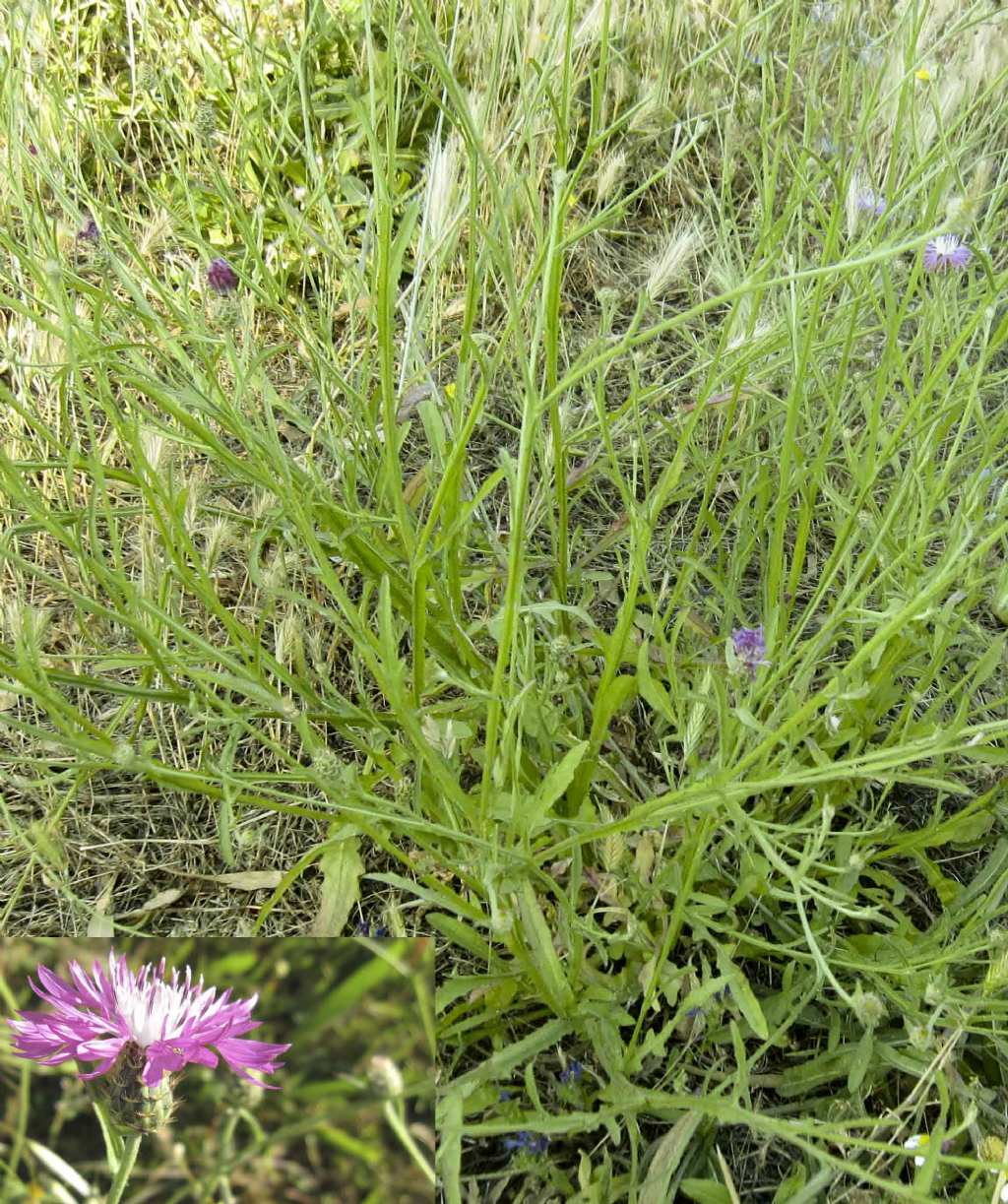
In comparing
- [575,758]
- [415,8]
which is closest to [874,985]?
[575,758]

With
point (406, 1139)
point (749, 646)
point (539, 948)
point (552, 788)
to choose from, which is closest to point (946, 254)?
point (749, 646)

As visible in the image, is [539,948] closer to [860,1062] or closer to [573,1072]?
[573,1072]

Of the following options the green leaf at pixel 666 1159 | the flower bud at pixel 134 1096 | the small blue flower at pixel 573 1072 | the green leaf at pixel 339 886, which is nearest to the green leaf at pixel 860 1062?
the green leaf at pixel 666 1159

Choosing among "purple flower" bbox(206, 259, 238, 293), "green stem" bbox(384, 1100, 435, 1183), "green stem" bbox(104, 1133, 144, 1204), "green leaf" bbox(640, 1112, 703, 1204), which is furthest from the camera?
"purple flower" bbox(206, 259, 238, 293)

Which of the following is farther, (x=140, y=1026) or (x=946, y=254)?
(x=946, y=254)

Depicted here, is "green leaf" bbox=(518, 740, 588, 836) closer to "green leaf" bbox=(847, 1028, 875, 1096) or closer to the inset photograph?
the inset photograph

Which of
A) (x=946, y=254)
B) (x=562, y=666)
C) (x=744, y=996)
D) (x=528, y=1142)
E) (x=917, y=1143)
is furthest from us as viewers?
(x=946, y=254)

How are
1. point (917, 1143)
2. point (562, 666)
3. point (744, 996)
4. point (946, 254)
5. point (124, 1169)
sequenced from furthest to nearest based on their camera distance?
point (946, 254) < point (562, 666) < point (744, 996) < point (917, 1143) < point (124, 1169)

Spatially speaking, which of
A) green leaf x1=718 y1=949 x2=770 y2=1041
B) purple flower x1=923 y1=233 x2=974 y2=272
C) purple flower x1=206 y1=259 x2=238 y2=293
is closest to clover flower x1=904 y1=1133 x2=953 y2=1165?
green leaf x1=718 y1=949 x2=770 y2=1041
